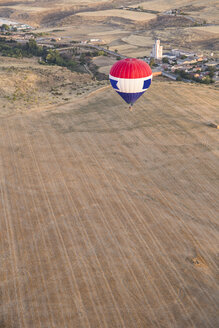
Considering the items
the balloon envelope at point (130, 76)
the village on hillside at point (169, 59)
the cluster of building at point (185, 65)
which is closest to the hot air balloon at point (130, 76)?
the balloon envelope at point (130, 76)

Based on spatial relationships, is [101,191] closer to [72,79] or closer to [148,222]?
[148,222]

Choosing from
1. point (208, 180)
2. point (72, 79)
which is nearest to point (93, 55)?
point (72, 79)

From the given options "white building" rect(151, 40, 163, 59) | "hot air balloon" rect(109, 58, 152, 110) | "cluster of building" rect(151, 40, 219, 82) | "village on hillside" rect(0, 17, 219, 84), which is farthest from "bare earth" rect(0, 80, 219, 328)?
"white building" rect(151, 40, 163, 59)

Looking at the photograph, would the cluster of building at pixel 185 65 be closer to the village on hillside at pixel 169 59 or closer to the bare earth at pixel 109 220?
the village on hillside at pixel 169 59

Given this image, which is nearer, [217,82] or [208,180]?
[208,180]

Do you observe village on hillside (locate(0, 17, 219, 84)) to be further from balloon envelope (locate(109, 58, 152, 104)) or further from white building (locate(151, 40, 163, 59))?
balloon envelope (locate(109, 58, 152, 104))

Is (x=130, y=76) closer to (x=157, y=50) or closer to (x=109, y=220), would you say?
(x=109, y=220)
